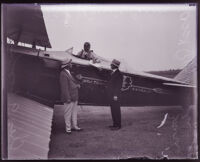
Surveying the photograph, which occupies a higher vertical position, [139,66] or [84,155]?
[139,66]

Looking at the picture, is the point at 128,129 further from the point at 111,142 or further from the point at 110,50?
the point at 110,50

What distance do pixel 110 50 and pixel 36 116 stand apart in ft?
3.42

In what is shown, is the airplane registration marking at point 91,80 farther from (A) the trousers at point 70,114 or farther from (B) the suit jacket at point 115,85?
(A) the trousers at point 70,114

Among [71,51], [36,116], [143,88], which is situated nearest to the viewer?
[36,116]

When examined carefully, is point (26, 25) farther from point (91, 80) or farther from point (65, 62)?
point (91, 80)

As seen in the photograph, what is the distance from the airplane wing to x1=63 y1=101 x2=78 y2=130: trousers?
0.68 meters

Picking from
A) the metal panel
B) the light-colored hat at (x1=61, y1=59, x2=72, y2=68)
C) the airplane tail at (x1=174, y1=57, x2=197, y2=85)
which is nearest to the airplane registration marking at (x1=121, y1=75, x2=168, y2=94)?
the airplane tail at (x1=174, y1=57, x2=197, y2=85)

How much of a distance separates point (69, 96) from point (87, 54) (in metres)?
0.49

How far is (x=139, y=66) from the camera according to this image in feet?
13.2

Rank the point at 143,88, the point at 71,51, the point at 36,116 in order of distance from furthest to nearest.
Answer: the point at 143,88 < the point at 71,51 < the point at 36,116

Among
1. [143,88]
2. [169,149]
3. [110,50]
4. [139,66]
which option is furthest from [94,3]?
[169,149]

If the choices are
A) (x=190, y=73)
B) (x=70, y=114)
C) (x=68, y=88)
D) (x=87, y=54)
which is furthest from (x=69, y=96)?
(x=190, y=73)

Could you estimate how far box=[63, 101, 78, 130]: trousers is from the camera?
3928 millimetres

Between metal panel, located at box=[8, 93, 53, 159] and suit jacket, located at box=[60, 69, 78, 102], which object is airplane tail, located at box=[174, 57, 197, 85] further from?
metal panel, located at box=[8, 93, 53, 159]
